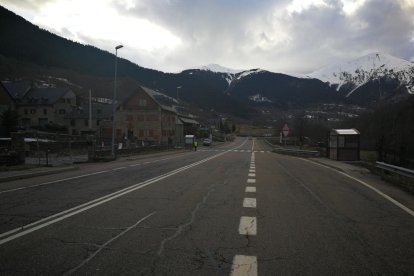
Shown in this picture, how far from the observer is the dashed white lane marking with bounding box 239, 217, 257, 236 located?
7.37 meters

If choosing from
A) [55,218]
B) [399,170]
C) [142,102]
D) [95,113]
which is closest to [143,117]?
[142,102]

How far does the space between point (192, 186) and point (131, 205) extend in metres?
4.40

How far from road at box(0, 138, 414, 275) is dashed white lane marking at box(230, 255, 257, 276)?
1 cm

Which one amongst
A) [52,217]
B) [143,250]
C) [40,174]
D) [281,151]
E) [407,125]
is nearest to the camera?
[143,250]

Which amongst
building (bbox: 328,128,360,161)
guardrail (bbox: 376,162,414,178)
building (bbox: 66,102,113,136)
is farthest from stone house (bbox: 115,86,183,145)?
guardrail (bbox: 376,162,414,178)

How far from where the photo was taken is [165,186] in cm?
1405

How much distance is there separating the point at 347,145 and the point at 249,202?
1061 inches

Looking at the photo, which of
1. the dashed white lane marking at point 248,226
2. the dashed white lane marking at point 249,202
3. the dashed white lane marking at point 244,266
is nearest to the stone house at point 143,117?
the dashed white lane marking at point 249,202

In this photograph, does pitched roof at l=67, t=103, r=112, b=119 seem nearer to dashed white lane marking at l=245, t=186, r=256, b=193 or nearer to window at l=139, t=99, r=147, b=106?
window at l=139, t=99, r=147, b=106

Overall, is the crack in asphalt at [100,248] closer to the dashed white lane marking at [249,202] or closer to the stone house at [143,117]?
the dashed white lane marking at [249,202]

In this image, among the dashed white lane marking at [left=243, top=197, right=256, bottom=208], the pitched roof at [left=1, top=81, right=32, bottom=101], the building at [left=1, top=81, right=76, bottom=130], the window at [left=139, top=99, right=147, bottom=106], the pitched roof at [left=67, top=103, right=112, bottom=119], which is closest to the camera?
the dashed white lane marking at [left=243, top=197, right=256, bottom=208]

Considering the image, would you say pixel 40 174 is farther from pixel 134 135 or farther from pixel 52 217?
pixel 134 135

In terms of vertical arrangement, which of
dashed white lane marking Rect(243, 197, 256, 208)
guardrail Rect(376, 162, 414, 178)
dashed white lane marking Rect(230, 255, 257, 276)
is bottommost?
dashed white lane marking Rect(243, 197, 256, 208)

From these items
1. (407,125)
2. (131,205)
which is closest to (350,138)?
(407,125)
